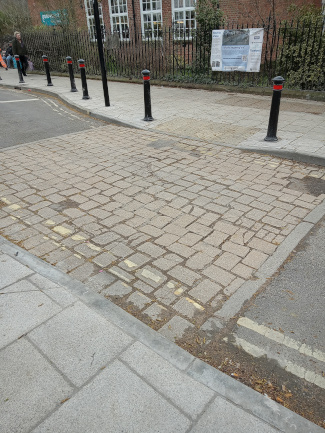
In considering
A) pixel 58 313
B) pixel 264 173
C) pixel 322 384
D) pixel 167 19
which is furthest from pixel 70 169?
pixel 167 19

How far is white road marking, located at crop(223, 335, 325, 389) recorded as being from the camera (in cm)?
218

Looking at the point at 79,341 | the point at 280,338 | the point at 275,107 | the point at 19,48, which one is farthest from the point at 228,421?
the point at 19,48

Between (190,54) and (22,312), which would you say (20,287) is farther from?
(190,54)

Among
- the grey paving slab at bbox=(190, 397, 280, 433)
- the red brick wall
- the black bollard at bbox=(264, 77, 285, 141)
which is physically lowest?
the grey paving slab at bbox=(190, 397, 280, 433)

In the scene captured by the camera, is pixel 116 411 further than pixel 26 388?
No

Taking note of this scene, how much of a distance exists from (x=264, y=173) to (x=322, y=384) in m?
3.58

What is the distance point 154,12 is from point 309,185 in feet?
54.4

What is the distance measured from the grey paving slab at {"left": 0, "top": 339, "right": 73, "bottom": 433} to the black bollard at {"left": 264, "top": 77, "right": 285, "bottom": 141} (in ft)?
17.8

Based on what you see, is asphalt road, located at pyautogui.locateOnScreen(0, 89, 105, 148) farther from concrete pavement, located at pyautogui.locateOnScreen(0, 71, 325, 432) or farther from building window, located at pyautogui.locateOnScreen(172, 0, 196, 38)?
building window, located at pyautogui.locateOnScreen(172, 0, 196, 38)

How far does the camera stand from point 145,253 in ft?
11.2

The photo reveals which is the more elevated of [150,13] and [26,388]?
[150,13]

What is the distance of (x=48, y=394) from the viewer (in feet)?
6.40

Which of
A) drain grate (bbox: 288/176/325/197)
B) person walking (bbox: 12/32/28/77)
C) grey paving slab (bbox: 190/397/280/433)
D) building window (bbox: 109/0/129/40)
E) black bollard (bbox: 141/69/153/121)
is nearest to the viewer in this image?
grey paving slab (bbox: 190/397/280/433)

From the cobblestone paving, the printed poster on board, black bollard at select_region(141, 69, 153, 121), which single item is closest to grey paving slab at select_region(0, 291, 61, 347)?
the cobblestone paving
